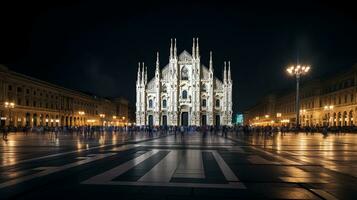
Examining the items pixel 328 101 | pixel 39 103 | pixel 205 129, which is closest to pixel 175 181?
pixel 205 129

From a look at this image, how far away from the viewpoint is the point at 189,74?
105 meters

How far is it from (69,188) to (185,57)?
325 ft

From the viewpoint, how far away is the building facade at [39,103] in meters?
67.9

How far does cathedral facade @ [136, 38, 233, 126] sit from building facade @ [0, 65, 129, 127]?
15.0m

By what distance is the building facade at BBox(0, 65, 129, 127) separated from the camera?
67875 millimetres

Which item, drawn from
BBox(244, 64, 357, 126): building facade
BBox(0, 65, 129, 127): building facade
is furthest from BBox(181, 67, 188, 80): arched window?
BBox(244, 64, 357, 126): building facade

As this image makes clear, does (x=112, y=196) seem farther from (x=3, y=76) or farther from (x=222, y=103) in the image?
(x=222, y=103)

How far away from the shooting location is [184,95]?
104 m

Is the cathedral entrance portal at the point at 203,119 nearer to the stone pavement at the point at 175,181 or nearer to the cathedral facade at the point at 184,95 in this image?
the cathedral facade at the point at 184,95

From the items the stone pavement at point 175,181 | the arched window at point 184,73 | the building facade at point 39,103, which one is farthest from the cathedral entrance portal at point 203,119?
the stone pavement at point 175,181

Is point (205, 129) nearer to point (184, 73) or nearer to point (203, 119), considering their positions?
point (203, 119)

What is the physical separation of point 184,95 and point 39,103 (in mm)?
39520

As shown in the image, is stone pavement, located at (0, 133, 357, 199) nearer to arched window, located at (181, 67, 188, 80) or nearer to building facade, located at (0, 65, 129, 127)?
building facade, located at (0, 65, 129, 127)

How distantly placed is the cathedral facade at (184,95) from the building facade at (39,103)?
15.0 metres
